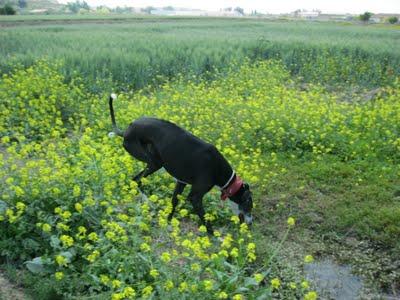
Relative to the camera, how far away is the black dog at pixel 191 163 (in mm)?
5273

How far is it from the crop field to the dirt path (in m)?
0.07

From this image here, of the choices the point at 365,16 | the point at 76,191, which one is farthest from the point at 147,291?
the point at 365,16

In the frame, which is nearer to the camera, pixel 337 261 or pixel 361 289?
pixel 361 289

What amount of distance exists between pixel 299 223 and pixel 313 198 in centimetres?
70

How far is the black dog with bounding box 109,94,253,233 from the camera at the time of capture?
527cm

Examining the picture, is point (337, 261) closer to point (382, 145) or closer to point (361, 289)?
point (361, 289)

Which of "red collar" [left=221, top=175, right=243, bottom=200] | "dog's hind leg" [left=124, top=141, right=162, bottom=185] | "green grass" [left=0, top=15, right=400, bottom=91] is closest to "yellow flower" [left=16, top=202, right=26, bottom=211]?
"dog's hind leg" [left=124, top=141, right=162, bottom=185]

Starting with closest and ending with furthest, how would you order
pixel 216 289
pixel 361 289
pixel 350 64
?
pixel 216 289, pixel 361 289, pixel 350 64

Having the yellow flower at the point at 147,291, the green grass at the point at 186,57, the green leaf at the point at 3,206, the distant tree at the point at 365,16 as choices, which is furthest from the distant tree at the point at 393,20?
the yellow flower at the point at 147,291

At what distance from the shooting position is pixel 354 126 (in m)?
8.70

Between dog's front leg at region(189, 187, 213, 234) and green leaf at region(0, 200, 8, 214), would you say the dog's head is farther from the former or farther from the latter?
green leaf at region(0, 200, 8, 214)

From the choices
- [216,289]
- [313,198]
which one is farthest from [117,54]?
[216,289]

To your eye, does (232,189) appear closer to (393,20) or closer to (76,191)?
(76,191)

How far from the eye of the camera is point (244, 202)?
17.6 ft
